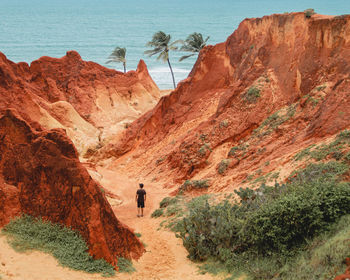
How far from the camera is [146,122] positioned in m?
30.9

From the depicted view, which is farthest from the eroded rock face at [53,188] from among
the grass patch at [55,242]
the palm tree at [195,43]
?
the palm tree at [195,43]

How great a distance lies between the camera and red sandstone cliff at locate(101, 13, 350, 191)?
16.9 metres

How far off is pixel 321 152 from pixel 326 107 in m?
3.12

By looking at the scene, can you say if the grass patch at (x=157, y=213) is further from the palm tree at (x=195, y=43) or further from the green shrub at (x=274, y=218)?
the palm tree at (x=195, y=43)

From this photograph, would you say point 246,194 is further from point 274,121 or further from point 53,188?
point 274,121

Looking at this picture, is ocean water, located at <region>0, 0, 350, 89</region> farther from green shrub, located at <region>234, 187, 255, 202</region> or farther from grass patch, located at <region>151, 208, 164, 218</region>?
green shrub, located at <region>234, 187, 255, 202</region>

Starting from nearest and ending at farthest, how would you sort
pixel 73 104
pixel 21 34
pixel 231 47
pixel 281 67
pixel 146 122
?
1. pixel 281 67
2. pixel 231 47
3. pixel 146 122
4. pixel 73 104
5. pixel 21 34

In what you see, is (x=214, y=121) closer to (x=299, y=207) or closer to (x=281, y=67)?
(x=281, y=67)

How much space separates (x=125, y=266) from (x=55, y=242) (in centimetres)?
186

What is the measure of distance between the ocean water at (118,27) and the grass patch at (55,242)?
61876mm

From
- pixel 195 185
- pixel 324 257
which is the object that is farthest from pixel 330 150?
pixel 195 185

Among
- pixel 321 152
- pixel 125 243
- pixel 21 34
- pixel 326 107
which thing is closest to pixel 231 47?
pixel 326 107

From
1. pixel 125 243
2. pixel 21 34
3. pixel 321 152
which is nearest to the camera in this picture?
pixel 125 243

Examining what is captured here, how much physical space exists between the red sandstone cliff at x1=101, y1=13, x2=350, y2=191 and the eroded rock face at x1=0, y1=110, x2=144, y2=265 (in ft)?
22.0
